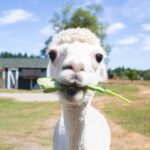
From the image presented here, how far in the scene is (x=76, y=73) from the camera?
2.71 meters

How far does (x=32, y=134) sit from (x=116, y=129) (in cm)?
250

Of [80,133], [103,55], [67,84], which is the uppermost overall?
[103,55]

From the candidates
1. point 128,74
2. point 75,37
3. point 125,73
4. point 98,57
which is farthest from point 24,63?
point 98,57

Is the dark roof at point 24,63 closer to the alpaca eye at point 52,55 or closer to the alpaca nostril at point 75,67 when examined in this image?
the alpaca eye at point 52,55

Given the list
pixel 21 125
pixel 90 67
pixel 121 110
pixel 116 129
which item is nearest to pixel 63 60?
pixel 90 67

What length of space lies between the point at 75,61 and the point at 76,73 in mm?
113

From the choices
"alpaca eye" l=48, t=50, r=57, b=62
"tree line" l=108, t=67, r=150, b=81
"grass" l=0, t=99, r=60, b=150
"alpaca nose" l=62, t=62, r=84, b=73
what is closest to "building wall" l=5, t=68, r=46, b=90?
"tree line" l=108, t=67, r=150, b=81

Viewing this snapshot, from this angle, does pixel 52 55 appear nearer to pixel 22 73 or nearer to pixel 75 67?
pixel 75 67

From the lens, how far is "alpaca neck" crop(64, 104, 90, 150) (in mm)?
3110

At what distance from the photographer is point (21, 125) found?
527 inches

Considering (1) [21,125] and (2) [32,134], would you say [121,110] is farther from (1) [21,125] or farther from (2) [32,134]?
(2) [32,134]

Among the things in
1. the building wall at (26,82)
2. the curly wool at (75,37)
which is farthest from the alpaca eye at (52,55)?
the building wall at (26,82)

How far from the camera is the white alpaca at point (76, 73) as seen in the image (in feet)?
9.07

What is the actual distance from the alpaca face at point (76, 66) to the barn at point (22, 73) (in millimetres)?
45526
